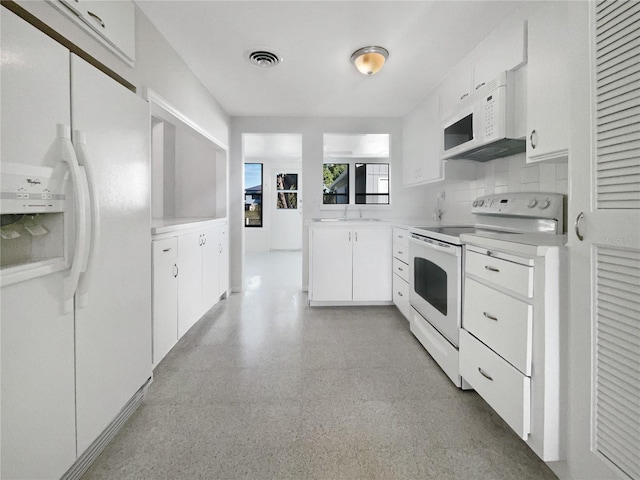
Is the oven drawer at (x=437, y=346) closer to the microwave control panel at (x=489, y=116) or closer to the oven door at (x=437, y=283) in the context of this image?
the oven door at (x=437, y=283)

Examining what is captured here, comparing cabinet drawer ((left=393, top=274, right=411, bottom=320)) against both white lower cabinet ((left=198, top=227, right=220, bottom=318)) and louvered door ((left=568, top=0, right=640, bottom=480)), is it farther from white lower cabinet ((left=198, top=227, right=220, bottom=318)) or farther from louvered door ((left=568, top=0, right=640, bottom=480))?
white lower cabinet ((left=198, top=227, right=220, bottom=318))

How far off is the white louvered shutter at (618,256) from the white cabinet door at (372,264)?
93.9 inches

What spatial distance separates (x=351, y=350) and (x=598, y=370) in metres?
1.59

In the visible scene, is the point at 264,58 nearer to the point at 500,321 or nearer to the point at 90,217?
the point at 90,217

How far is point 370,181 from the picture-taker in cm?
773

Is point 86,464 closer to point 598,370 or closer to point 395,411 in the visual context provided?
point 395,411

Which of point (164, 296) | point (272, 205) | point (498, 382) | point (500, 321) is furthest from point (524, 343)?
point (272, 205)

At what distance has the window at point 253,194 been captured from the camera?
26.1 feet

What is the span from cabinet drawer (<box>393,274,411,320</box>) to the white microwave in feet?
4.08

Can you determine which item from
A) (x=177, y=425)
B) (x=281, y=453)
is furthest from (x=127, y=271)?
(x=281, y=453)

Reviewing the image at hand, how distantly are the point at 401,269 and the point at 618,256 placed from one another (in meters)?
2.16

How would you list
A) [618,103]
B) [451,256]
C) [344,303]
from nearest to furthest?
[618,103]
[451,256]
[344,303]

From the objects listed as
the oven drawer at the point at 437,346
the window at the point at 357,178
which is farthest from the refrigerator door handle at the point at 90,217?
the window at the point at 357,178

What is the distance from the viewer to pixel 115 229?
4.74 ft
